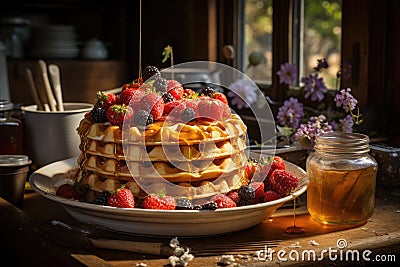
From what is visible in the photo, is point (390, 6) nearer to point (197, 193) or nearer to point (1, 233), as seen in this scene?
point (197, 193)

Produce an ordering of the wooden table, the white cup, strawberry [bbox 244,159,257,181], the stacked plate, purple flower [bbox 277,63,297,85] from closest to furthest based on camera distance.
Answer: the wooden table, strawberry [bbox 244,159,257,181], the white cup, purple flower [bbox 277,63,297,85], the stacked plate

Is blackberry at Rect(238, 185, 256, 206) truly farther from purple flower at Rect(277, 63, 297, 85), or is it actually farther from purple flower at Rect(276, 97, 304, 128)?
purple flower at Rect(277, 63, 297, 85)

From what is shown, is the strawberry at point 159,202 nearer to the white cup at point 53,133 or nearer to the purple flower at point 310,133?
the purple flower at point 310,133

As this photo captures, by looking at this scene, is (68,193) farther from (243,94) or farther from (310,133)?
(243,94)

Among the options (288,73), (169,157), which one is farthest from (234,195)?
(288,73)

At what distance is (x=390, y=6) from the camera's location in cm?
162

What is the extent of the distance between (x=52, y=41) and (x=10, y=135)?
5.02 ft

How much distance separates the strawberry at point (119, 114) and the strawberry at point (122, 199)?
0.13 meters

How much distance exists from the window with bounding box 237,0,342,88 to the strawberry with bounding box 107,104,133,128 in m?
0.91

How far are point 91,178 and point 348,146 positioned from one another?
466mm

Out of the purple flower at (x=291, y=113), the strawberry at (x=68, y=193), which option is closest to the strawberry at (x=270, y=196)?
the strawberry at (x=68, y=193)

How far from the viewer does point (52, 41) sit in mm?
3029

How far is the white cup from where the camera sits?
5.11ft

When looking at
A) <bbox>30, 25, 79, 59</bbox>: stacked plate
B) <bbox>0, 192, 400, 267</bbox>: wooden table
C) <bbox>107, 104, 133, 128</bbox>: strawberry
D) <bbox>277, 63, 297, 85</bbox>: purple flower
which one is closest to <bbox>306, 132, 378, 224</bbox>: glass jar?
<bbox>0, 192, 400, 267</bbox>: wooden table
